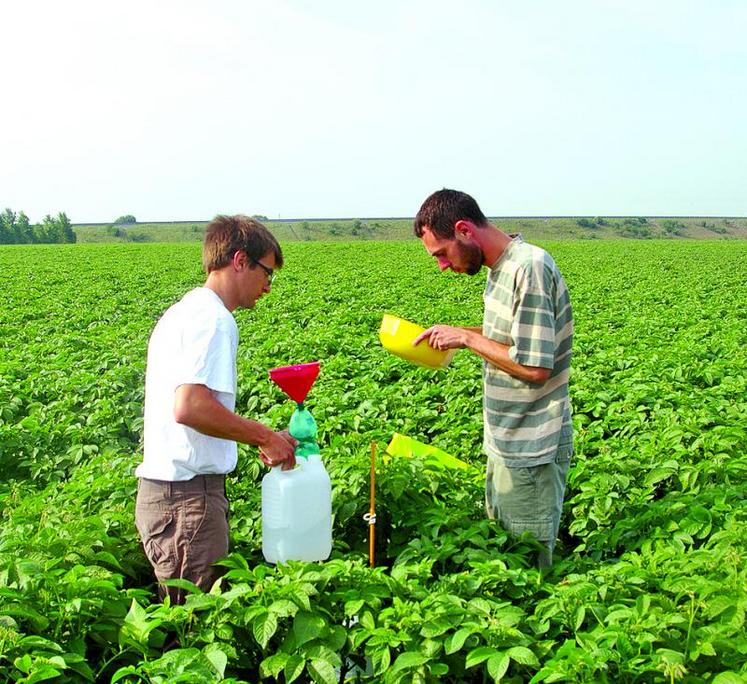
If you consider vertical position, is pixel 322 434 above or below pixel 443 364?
below

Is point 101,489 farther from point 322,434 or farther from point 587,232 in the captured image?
point 587,232

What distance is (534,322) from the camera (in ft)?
9.49

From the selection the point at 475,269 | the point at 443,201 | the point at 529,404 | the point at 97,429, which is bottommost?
the point at 97,429

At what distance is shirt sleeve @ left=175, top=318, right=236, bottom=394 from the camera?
2447mm

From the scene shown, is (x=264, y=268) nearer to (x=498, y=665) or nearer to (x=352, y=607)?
(x=352, y=607)

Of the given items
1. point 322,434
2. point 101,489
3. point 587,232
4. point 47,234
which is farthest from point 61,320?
point 587,232

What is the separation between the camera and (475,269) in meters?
3.11

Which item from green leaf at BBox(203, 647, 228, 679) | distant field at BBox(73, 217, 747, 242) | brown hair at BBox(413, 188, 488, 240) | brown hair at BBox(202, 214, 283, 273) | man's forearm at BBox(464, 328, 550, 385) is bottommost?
green leaf at BBox(203, 647, 228, 679)

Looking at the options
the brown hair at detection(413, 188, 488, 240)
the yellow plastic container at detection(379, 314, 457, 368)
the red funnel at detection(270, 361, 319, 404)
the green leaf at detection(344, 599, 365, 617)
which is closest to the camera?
the green leaf at detection(344, 599, 365, 617)

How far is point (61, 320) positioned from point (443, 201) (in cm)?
1111

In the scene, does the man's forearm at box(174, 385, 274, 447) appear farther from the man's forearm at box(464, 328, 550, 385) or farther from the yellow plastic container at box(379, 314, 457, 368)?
the yellow plastic container at box(379, 314, 457, 368)

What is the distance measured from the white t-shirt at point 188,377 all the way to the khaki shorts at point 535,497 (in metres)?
1.22

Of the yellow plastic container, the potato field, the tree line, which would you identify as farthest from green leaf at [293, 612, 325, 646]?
the tree line

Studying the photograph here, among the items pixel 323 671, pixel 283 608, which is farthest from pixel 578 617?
pixel 283 608
